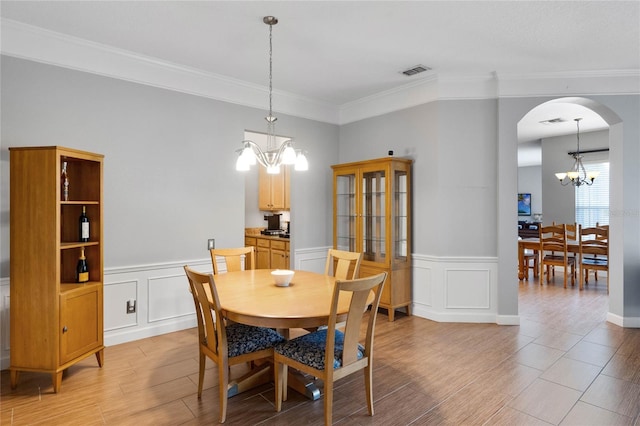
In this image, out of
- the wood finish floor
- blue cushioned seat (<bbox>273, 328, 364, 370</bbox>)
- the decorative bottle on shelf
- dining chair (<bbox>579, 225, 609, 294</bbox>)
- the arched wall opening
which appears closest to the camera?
blue cushioned seat (<bbox>273, 328, 364, 370</bbox>)

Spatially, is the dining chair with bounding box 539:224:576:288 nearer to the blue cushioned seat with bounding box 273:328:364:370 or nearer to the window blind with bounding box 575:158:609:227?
the window blind with bounding box 575:158:609:227

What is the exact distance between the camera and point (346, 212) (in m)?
4.84

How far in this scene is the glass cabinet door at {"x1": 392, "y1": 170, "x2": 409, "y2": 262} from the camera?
438cm

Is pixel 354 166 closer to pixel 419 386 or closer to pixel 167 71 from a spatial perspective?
pixel 167 71

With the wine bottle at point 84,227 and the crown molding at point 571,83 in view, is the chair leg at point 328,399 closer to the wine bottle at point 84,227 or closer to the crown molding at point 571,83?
the wine bottle at point 84,227

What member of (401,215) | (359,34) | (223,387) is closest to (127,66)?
(359,34)

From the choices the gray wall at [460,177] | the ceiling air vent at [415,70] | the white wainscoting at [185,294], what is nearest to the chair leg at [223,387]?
the white wainscoting at [185,294]

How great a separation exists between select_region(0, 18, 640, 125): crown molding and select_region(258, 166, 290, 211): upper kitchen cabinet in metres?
1.54

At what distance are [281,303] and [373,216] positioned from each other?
2.46 m

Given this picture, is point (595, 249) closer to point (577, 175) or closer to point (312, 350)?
Answer: point (577, 175)

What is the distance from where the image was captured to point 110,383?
8.86ft

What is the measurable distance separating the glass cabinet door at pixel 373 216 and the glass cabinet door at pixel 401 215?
0.47ft

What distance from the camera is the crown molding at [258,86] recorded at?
10.0 ft

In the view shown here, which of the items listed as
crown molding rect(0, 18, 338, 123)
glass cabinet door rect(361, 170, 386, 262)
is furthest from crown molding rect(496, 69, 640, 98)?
crown molding rect(0, 18, 338, 123)
